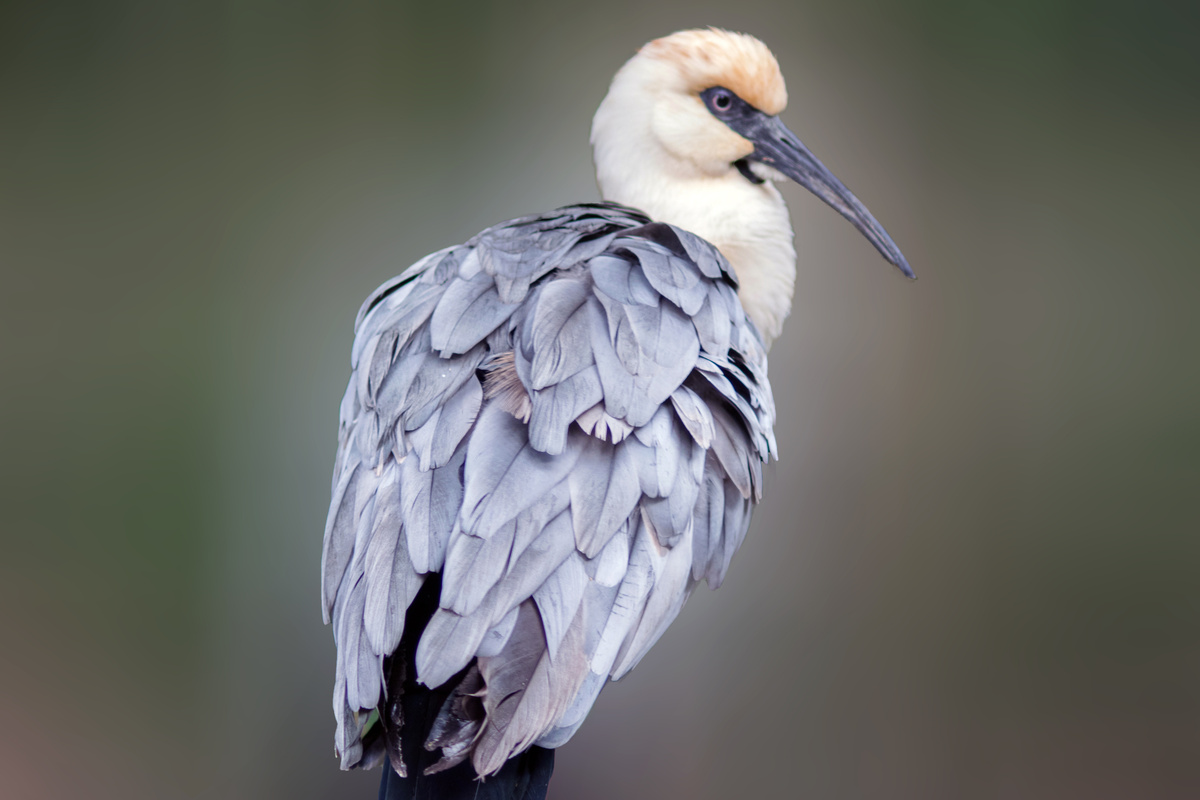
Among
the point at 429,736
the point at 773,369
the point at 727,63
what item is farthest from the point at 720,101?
the point at 429,736

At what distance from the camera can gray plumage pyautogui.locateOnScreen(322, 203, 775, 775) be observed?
0.66 metres

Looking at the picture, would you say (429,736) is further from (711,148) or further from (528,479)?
(711,148)

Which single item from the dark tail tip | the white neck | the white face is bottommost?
the dark tail tip

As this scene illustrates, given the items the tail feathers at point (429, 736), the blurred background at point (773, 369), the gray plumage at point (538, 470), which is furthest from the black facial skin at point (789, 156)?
the tail feathers at point (429, 736)

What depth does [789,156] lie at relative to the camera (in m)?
1.11

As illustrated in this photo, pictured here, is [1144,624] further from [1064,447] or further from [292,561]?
[292,561]

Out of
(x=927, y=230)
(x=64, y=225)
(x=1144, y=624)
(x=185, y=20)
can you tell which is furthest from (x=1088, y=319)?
(x=64, y=225)

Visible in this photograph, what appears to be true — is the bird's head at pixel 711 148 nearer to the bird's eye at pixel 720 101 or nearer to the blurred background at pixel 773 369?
the bird's eye at pixel 720 101

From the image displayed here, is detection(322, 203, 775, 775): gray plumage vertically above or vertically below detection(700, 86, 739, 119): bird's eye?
below

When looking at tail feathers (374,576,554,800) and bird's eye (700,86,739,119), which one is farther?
bird's eye (700,86,739,119)

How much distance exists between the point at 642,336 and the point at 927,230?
89cm

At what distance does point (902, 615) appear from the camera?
153cm

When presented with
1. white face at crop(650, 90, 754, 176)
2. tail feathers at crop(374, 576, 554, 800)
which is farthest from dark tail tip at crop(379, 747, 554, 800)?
white face at crop(650, 90, 754, 176)

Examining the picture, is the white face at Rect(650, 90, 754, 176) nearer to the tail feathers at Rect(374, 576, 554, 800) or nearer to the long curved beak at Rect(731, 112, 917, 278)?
the long curved beak at Rect(731, 112, 917, 278)
